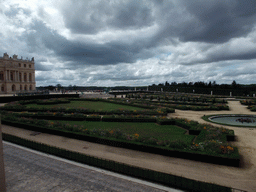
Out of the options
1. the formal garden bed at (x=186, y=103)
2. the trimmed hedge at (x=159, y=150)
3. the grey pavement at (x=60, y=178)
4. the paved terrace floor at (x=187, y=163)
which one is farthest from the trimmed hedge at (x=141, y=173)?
the formal garden bed at (x=186, y=103)

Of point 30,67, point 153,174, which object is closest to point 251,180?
point 153,174

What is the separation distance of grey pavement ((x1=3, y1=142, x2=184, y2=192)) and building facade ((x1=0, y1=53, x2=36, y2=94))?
2396 inches

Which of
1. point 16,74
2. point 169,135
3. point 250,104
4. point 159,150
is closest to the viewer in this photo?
point 159,150

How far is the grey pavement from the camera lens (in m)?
6.11

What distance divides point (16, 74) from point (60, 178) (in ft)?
237

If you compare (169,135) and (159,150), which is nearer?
(159,150)

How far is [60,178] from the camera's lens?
6.69 m

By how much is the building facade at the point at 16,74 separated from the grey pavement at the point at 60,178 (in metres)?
60.9

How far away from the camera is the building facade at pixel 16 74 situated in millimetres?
60594

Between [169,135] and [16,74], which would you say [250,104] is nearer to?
[169,135]

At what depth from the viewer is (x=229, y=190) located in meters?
5.55

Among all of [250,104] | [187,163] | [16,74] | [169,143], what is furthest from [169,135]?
[16,74]

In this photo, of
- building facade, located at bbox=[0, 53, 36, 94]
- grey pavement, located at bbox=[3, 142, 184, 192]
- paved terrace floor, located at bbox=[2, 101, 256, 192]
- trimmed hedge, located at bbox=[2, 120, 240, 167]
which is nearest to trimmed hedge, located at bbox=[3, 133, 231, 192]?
grey pavement, located at bbox=[3, 142, 184, 192]

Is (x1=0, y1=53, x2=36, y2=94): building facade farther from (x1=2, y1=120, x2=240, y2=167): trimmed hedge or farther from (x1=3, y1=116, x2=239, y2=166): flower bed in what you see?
(x1=2, y1=120, x2=240, y2=167): trimmed hedge
